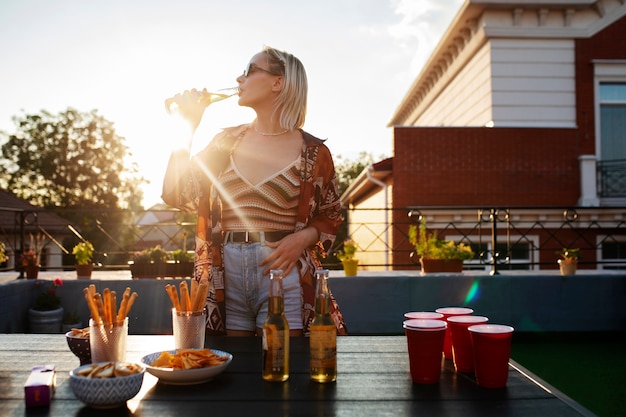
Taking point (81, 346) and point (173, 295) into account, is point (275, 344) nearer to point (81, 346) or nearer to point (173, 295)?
point (173, 295)

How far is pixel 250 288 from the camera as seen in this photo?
1.99m

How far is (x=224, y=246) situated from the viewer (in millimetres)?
2062

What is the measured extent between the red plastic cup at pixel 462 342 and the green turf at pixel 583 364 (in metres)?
2.78

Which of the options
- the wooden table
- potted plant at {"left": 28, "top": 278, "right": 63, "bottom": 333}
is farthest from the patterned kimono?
potted plant at {"left": 28, "top": 278, "right": 63, "bottom": 333}

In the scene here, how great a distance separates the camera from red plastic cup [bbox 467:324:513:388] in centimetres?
135

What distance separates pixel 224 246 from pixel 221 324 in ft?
0.92

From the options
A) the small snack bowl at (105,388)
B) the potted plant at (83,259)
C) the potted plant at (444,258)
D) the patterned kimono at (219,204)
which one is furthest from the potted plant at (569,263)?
the small snack bowl at (105,388)

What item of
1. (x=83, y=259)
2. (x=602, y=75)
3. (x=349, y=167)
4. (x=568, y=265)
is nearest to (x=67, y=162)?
(x=349, y=167)

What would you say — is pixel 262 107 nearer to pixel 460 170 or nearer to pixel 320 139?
pixel 320 139

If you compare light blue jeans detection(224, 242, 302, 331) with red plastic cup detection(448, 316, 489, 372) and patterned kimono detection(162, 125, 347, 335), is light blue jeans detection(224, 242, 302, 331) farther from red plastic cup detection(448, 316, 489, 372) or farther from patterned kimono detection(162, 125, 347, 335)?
red plastic cup detection(448, 316, 489, 372)

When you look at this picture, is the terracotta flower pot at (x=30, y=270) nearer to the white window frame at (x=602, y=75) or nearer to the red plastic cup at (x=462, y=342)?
the red plastic cup at (x=462, y=342)

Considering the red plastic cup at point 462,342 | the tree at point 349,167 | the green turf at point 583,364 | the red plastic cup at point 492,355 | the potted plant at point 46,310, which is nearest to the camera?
the red plastic cup at point 492,355

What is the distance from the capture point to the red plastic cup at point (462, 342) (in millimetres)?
1497

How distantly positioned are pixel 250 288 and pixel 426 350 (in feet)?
2.55
